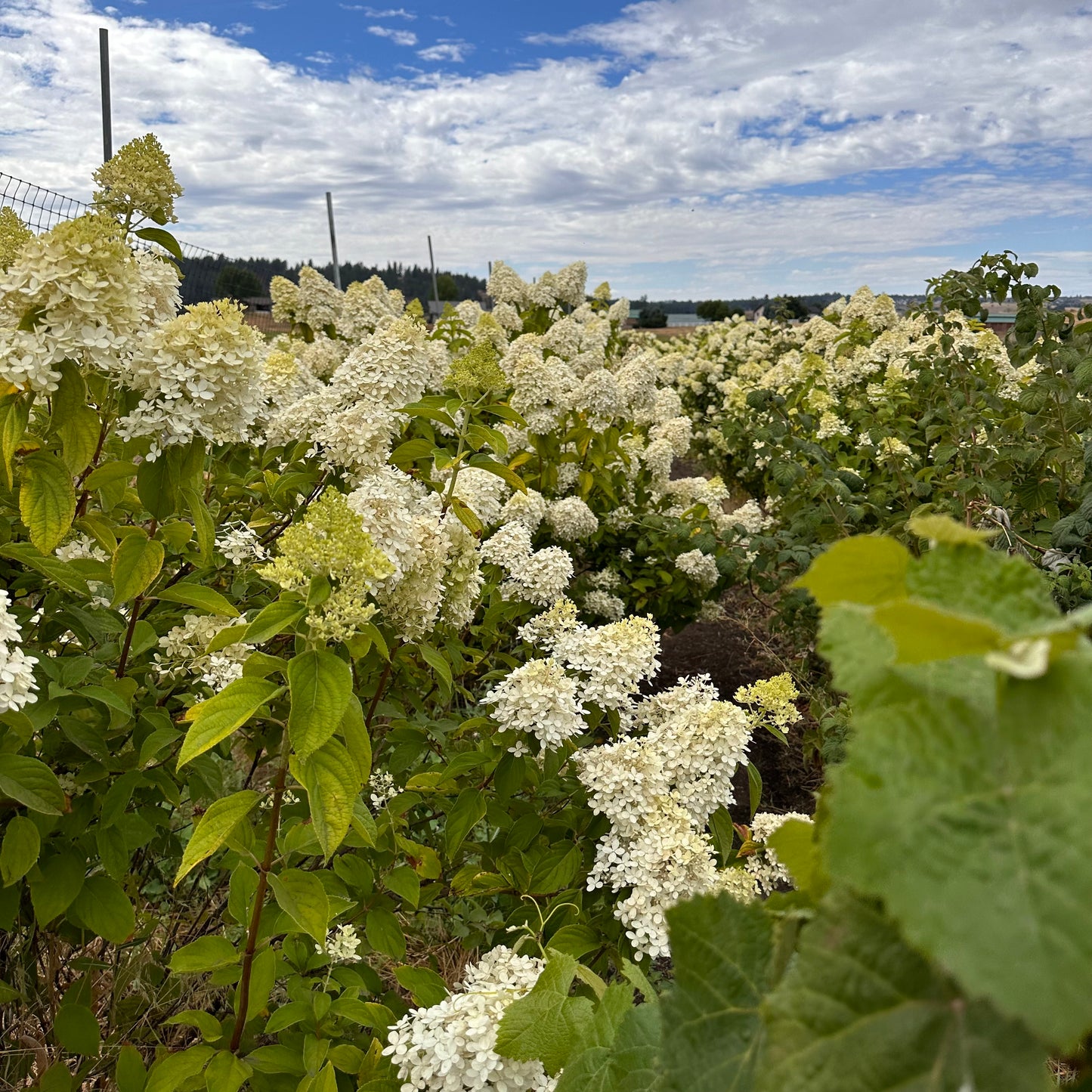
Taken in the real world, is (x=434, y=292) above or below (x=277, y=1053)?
above

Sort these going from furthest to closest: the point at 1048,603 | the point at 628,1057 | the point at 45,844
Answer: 1. the point at 45,844
2. the point at 628,1057
3. the point at 1048,603

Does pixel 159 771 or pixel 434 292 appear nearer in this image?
pixel 159 771

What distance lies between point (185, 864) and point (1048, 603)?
118 centimetres

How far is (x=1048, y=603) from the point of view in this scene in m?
0.38

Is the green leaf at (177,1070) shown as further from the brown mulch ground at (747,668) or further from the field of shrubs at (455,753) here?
the brown mulch ground at (747,668)

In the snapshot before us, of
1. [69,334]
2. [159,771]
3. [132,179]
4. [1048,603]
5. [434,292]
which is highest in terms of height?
[434,292]

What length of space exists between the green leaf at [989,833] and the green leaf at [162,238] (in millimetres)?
2008

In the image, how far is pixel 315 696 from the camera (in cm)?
114

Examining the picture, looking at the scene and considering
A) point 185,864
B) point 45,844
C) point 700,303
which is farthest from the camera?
point 700,303

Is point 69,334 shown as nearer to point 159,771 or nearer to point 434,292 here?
point 159,771

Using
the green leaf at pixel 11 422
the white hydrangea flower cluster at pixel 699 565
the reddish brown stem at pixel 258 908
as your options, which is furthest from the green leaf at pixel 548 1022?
the white hydrangea flower cluster at pixel 699 565

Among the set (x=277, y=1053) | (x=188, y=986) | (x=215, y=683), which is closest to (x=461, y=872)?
(x=277, y=1053)

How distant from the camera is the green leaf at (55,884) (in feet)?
5.61

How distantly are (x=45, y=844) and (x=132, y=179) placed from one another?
4.75 feet
